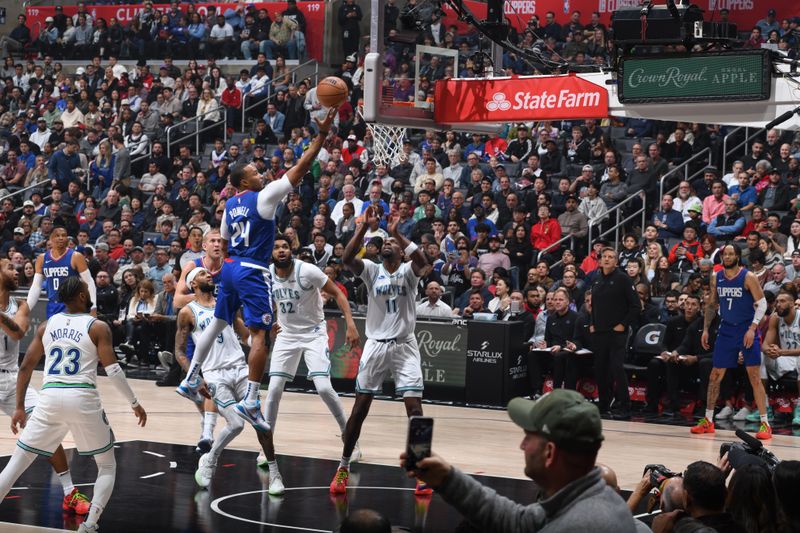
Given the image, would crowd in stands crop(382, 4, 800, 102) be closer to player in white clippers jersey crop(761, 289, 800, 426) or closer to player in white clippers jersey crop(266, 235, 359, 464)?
player in white clippers jersey crop(761, 289, 800, 426)

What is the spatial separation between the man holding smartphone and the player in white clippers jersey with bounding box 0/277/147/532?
174 inches

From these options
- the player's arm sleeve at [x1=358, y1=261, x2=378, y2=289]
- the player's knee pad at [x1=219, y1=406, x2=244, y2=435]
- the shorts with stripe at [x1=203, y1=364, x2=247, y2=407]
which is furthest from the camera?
the player's arm sleeve at [x1=358, y1=261, x2=378, y2=289]

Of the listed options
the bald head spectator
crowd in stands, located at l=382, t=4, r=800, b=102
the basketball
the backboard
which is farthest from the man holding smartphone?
the bald head spectator

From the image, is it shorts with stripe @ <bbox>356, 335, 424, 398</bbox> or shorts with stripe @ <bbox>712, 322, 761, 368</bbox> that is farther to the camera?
shorts with stripe @ <bbox>712, 322, 761, 368</bbox>

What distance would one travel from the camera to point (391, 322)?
10.3 m

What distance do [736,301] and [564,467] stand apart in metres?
10.2

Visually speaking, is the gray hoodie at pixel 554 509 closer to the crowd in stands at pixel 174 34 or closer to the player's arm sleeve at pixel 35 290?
the player's arm sleeve at pixel 35 290

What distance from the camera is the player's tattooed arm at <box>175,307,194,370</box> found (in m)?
11.1

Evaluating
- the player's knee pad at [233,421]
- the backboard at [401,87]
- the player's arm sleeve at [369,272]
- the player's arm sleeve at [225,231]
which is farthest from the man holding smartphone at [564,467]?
the backboard at [401,87]

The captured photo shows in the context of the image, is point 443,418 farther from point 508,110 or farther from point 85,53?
point 85,53

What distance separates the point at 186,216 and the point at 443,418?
31.7 ft

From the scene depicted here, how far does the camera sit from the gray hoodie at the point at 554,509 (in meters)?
3.68

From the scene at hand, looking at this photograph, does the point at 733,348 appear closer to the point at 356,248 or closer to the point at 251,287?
the point at 356,248

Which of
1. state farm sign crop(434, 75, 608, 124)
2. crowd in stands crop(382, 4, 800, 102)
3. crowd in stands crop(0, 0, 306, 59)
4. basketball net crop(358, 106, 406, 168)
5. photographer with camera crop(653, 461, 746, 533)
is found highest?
crowd in stands crop(0, 0, 306, 59)
